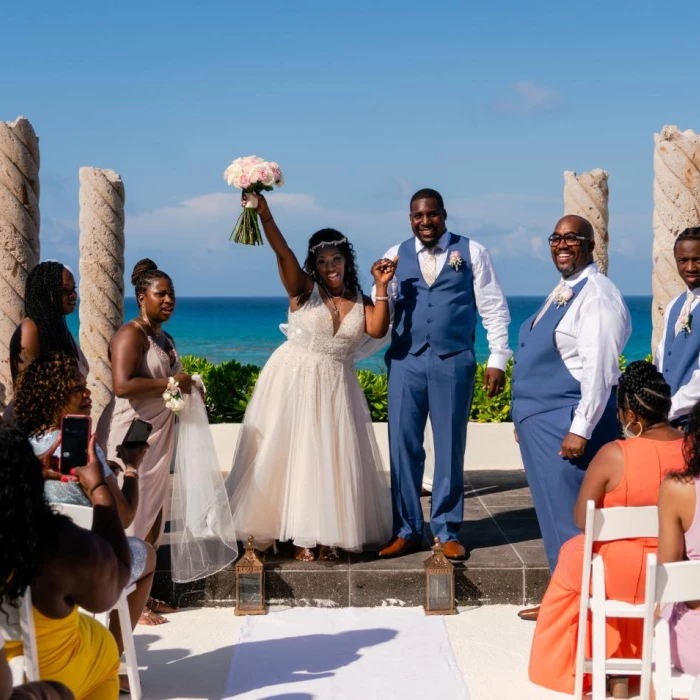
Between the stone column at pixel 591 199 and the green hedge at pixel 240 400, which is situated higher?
the stone column at pixel 591 199

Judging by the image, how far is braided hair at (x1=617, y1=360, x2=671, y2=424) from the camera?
13.2 ft

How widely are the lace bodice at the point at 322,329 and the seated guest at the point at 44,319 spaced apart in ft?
3.98

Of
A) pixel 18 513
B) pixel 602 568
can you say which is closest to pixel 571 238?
pixel 602 568

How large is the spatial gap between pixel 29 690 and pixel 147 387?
2.51 metres

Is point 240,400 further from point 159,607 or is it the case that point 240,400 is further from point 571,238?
point 571,238

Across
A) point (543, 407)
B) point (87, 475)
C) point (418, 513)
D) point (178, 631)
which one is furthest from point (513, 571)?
point (87, 475)

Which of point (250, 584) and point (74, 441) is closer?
point (74, 441)

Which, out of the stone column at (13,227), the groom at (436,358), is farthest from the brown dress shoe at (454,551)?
the stone column at (13,227)

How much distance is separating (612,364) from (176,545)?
2.49 m

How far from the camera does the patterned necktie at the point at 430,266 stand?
18.8ft

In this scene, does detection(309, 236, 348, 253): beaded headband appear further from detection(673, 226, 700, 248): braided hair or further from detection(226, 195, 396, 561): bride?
detection(673, 226, 700, 248): braided hair

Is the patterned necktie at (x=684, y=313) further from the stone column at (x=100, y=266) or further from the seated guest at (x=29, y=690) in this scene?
the stone column at (x=100, y=266)

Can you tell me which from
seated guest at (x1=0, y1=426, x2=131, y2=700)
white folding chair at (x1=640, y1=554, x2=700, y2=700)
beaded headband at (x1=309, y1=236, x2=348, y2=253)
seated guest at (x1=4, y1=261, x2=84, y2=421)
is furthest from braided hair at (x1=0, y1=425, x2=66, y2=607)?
beaded headband at (x1=309, y1=236, x2=348, y2=253)

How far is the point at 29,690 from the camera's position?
2.72 m
